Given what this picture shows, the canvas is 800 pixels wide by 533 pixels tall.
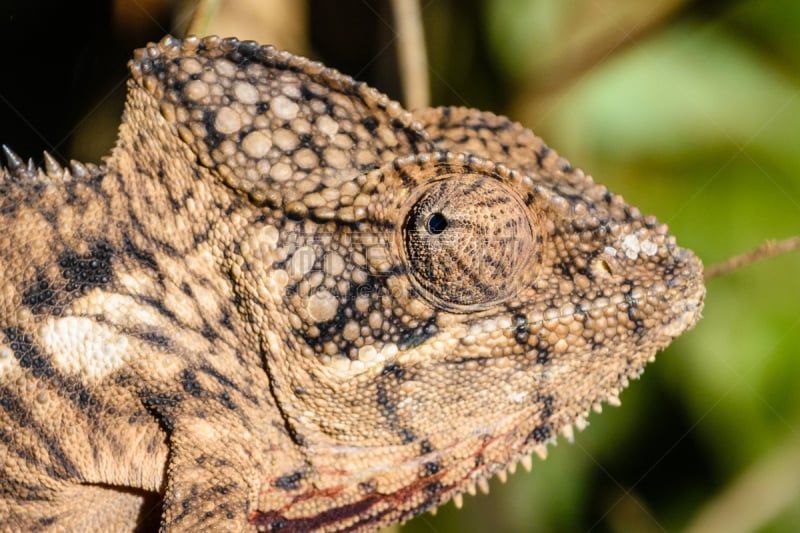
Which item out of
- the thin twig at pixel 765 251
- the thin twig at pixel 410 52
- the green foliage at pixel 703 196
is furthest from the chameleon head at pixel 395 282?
the green foliage at pixel 703 196

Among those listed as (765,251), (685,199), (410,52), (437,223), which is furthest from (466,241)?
(685,199)

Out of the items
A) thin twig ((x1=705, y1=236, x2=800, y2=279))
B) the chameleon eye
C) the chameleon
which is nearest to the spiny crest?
the chameleon

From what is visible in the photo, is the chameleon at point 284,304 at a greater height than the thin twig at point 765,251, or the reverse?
the chameleon at point 284,304

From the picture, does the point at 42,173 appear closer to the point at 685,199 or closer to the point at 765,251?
the point at 765,251

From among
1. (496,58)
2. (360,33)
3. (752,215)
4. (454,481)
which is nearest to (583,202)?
(454,481)

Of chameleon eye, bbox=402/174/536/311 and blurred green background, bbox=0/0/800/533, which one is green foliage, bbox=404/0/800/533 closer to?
blurred green background, bbox=0/0/800/533

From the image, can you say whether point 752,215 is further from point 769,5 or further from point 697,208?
point 769,5

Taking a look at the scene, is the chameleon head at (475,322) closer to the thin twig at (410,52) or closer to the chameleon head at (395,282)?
the chameleon head at (395,282)
